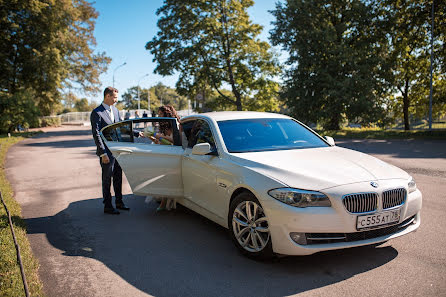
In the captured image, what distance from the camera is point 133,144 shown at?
5707 millimetres

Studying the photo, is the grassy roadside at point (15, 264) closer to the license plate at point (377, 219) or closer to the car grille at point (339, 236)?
the car grille at point (339, 236)

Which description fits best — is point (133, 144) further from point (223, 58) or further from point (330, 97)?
point (223, 58)

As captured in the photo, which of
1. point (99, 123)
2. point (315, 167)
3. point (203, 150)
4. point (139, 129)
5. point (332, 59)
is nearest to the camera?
point (315, 167)

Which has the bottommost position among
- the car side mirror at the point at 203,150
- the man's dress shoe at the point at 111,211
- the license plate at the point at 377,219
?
the man's dress shoe at the point at 111,211

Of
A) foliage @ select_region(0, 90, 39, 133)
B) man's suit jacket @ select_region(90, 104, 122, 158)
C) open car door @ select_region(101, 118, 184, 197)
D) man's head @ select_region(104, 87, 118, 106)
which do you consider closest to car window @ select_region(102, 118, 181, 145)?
open car door @ select_region(101, 118, 184, 197)

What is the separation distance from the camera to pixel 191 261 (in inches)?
161

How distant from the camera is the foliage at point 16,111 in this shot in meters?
28.0

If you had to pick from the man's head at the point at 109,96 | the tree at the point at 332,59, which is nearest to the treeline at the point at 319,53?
the tree at the point at 332,59

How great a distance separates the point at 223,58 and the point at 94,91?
20.4 m

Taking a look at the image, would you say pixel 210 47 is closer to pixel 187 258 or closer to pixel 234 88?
pixel 234 88

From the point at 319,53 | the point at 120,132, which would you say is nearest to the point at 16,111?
the point at 319,53

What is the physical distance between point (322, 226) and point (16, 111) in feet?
100

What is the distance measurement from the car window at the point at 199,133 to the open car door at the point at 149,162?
0.20 meters

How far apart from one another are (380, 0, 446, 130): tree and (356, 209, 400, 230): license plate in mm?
24140
